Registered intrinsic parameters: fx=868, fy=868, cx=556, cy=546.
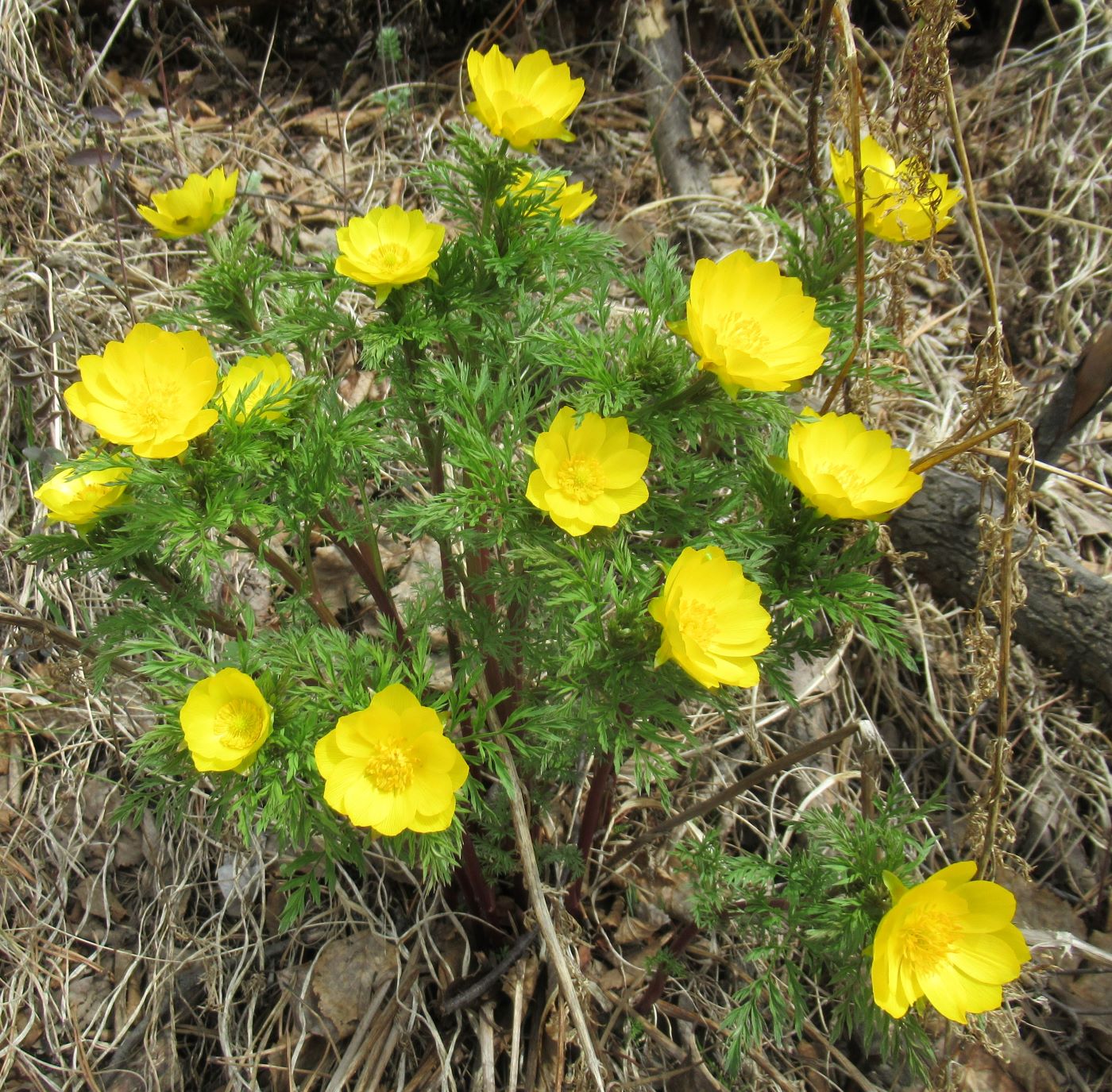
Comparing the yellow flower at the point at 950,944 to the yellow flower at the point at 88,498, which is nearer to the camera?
the yellow flower at the point at 950,944

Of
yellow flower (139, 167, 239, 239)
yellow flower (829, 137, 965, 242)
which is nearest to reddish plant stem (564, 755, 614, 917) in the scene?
yellow flower (829, 137, 965, 242)

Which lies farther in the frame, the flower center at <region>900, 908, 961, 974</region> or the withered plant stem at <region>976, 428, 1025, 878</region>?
the withered plant stem at <region>976, 428, 1025, 878</region>

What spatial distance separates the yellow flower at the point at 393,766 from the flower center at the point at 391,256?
2.32ft

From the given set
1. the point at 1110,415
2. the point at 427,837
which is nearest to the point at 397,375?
the point at 427,837

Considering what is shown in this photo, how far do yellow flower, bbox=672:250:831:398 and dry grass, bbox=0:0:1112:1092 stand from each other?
0.42m

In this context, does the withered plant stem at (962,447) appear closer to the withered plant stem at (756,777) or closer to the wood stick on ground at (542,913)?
the withered plant stem at (756,777)

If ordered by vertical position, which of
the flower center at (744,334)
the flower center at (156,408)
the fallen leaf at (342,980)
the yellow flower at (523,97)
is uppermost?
the yellow flower at (523,97)

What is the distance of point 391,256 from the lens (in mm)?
1498

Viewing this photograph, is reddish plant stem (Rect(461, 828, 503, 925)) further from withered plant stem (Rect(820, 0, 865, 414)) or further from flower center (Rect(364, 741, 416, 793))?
withered plant stem (Rect(820, 0, 865, 414))

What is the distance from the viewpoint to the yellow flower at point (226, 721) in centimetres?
126

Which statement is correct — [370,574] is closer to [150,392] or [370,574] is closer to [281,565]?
[281,565]

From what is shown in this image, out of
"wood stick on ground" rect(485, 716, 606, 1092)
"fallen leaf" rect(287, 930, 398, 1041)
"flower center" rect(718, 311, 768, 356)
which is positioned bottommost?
"fallen leaf" rect(287, 930, 398, 1041)

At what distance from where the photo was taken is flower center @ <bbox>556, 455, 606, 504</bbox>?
133 cm

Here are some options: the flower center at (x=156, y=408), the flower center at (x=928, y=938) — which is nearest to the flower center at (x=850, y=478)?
the flower center at (x=928, y=938)
